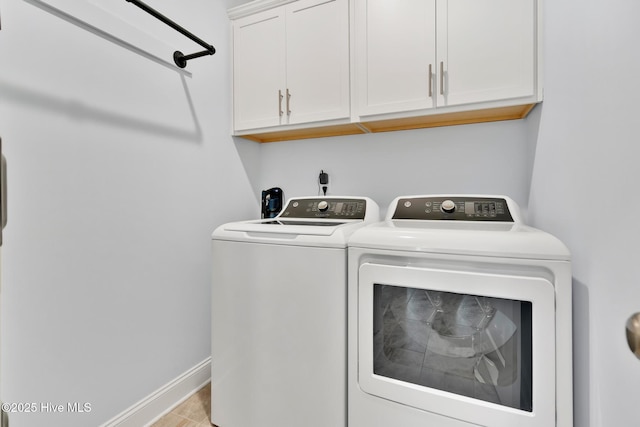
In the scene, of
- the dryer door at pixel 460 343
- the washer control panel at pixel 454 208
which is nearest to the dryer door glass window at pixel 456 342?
the dryer door at pixel 460 343

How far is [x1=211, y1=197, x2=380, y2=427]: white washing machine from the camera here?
3.77 ft

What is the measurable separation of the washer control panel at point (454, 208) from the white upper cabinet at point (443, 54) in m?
0.45

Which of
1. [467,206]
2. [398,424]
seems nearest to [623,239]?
[467,206]

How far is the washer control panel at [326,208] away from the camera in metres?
1.67

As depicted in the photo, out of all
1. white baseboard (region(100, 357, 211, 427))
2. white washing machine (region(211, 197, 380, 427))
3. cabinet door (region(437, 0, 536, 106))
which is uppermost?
cabinet door (region(437, 0, 536, 106))

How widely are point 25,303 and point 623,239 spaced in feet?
5.76

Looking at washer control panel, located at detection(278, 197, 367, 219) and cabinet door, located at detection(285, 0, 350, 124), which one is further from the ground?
cabinet door, located at detection(285, 0, 350, 124)

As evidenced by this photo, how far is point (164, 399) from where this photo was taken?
4.96 ft

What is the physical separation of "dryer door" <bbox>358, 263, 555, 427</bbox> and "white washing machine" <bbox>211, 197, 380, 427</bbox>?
13cm

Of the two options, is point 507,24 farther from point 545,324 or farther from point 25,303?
point 25,303

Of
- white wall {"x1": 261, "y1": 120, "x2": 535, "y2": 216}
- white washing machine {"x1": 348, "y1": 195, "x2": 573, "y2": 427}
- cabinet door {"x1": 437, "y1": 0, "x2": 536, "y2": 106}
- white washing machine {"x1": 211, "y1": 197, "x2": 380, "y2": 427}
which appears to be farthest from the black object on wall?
cabinet door {"x1": 437, "y1": 0, "x2": 536, "y2": 106}

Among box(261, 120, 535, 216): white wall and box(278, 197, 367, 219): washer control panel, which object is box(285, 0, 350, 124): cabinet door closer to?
box(261, 120, 535, 216): white wall

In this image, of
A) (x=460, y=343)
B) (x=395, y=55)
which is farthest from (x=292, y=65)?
(x=460, y=343)

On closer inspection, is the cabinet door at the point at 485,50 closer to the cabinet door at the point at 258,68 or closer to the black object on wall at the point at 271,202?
the cabinet door at the point at 258,68
